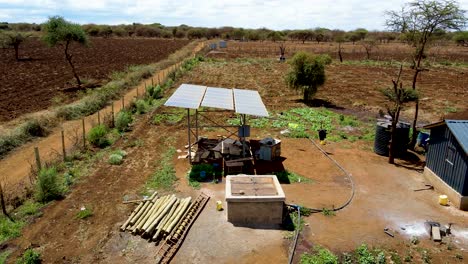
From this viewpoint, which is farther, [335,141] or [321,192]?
[335,141]

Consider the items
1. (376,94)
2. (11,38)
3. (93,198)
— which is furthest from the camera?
(11,38)

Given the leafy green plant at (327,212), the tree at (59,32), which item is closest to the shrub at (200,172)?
the leafy green plant at (327,212)

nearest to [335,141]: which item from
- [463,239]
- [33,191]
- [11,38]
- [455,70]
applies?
[463,239]

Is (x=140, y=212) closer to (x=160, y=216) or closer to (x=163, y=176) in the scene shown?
(x=160, y=216)

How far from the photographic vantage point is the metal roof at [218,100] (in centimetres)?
1441

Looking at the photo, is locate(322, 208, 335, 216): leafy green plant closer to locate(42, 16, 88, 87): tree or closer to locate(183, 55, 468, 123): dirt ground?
locate(183, 55, 468, 123): dirt ground

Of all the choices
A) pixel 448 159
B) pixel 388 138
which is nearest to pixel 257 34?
pixel 388 138

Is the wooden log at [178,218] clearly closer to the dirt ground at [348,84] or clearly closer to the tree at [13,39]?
the dirt ground at [348,84]

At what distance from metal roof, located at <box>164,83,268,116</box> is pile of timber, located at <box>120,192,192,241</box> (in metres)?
4.21

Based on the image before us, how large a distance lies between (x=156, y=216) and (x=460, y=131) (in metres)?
10.3

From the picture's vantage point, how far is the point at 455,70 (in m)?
41.4

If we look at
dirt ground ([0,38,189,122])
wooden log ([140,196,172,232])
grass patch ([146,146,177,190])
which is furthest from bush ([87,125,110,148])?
dirt ground ([0,38,189,122])

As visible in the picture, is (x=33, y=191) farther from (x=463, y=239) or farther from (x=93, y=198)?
(x=463, y=239)

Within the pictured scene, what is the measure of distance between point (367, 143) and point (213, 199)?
959 centimetres
